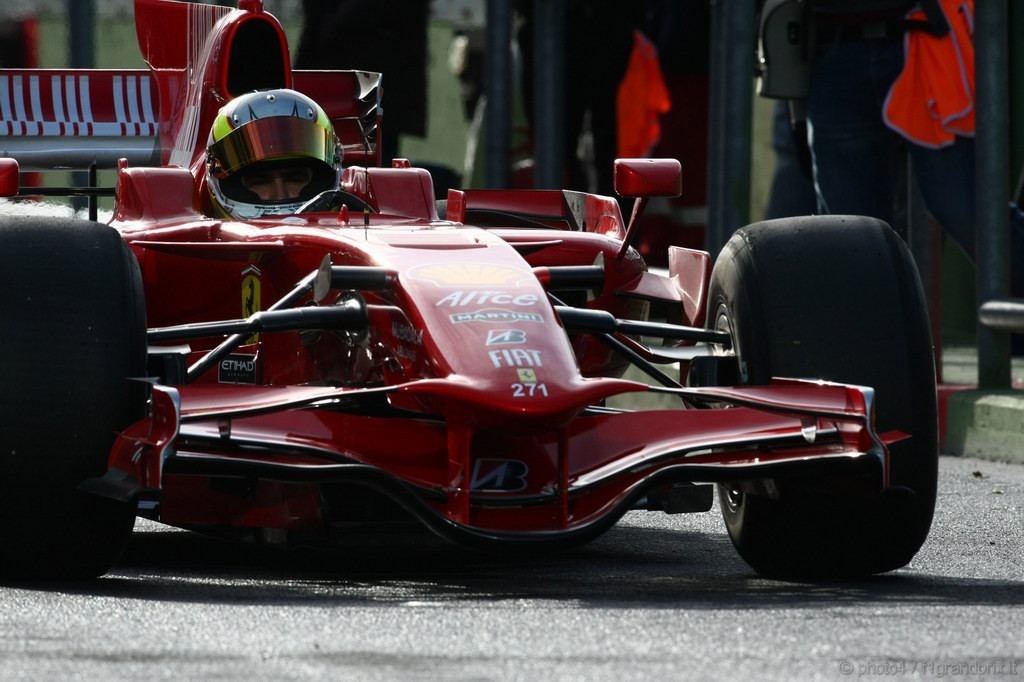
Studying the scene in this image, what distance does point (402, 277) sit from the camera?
5145 mm

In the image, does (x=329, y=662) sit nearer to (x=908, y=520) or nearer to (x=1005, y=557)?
(x=908, y=520)

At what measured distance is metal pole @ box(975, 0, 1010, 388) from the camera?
27.7 ft

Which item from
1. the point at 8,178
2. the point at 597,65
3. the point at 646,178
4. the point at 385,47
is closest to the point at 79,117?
the point at 8,178

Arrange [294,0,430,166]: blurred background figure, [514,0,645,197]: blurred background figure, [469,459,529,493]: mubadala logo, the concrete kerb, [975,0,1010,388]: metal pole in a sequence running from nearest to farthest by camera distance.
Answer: [469,459,529,493]: mubadala logo → the concrete kerb → [975,0,1010,388]: metal pole → [294,0,430,166]: blurred background figure → [514,0,645,197]: blurred background figure

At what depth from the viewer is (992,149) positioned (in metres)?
8.44

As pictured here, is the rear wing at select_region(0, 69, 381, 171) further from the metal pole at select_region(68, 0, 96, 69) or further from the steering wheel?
the metal pole at select_region(68, 0, 96, 69)

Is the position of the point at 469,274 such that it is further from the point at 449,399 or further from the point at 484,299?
the point at 449,399

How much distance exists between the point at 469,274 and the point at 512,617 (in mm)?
1063

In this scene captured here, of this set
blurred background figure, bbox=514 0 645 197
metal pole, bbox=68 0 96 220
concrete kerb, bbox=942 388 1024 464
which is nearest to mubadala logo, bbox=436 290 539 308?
concrete kerb, bbox=942 388 1024 464

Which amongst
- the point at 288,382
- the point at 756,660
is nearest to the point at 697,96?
the point at 288,382

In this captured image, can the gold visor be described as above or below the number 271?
above

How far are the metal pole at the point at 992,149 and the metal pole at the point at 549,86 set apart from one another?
→ 347cm

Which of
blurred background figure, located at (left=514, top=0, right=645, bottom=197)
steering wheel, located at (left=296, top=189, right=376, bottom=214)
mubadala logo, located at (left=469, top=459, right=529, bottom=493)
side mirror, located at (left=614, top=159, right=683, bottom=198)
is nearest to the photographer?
mubadala logo, located at (left=469, top=459, right=529, bottom=493)

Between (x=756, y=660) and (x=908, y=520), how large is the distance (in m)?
1.33
